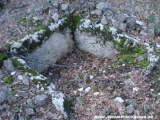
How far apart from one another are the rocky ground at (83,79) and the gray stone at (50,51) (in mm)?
170

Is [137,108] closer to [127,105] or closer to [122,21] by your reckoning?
[127,105]

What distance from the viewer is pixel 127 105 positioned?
3.82 m

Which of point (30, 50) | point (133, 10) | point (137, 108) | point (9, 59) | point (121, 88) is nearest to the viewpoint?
point (137, 108)

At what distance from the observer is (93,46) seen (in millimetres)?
5449

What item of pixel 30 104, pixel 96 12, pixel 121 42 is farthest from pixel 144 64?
pixel 30 104

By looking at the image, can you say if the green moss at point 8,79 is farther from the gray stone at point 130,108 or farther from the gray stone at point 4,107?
the gray stone at point 130,108

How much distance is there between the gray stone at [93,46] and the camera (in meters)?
5.21

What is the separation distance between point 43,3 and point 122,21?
180 cm

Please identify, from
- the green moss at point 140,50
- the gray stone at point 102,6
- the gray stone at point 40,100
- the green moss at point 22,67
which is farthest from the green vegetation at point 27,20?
the green moss at point 140,50

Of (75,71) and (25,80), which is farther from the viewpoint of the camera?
(75,71)

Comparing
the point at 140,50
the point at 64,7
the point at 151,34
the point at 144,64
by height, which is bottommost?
the point at 144,64

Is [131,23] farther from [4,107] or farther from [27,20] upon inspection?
[4,107]

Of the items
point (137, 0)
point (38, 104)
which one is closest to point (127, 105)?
point (38, 104)

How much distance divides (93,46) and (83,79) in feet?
Answer: 3.51
